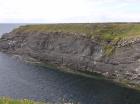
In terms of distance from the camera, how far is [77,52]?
462 feet

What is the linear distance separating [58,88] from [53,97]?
1257 centimetres

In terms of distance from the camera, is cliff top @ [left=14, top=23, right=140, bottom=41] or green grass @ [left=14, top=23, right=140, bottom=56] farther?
cliff top @ [left=14, top=23, right=140, bottom=41]

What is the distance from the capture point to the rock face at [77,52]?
11588 centimetres

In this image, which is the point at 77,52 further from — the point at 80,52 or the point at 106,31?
the point at 106,31


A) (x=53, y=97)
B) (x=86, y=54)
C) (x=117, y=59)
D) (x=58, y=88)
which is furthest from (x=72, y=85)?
(x=86, y=54)

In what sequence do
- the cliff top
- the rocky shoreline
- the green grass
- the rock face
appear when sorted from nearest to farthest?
1. the rocky shoreline
2. the rock face
3. the green grass
4. the cliff top

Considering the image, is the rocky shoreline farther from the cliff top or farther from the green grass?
the cliff top

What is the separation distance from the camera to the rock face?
380ft

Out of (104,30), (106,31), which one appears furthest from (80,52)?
(104,30)

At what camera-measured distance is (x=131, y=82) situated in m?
109

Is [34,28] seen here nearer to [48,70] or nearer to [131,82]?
[48,70]

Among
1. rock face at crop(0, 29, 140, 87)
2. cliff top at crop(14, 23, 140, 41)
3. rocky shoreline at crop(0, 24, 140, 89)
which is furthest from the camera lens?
cliff top at crop(14, 23, 140, 41)

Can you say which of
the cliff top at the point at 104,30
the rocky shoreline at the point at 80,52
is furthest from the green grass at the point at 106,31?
the rocky shoreline at the point at 80,52

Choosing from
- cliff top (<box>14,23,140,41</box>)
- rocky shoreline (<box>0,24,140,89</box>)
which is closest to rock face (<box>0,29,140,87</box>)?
rocky shoreline (<box>0,24,140,89</box>)
